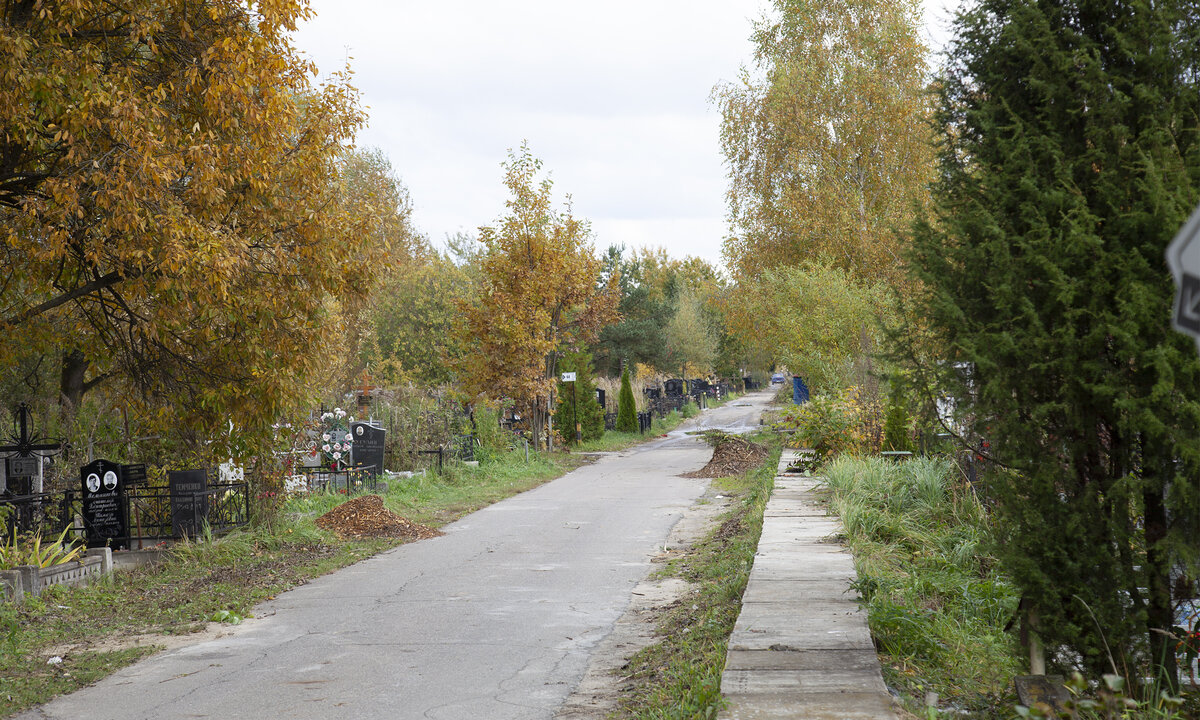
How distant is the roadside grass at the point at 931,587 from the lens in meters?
5.20

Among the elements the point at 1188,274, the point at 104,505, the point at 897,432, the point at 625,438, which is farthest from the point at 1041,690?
the point at 625,438

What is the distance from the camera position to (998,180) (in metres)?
4.39

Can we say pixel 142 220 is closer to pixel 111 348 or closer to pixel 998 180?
pixel 111 348

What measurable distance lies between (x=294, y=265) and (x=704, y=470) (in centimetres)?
1315

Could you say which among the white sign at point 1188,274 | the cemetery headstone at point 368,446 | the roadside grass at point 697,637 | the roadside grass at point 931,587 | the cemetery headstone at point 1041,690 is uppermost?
the white sign at point 1188,274

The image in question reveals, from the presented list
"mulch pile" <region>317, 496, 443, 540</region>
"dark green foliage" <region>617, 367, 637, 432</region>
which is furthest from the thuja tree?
"dark green foliage" <region>617, 367, 637, 432</region>

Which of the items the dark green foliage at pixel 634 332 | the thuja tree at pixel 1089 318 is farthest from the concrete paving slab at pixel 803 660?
the dark green foliage at pixel 634 332

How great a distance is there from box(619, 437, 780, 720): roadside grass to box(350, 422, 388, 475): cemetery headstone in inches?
295

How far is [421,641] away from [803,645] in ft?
11.2

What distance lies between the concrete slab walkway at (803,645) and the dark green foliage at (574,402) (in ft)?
70.5

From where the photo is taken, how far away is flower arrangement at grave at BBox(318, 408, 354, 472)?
17.2 metres

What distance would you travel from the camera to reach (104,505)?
10.8 metres

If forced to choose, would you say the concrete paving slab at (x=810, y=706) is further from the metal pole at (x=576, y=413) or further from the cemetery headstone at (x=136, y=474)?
the metal pole at (x=576, y=413)

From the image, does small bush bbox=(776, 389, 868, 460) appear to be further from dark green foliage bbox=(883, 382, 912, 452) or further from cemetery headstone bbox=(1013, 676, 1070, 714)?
cemetery headstone bbox=(1013, 676, 1070, 714)
